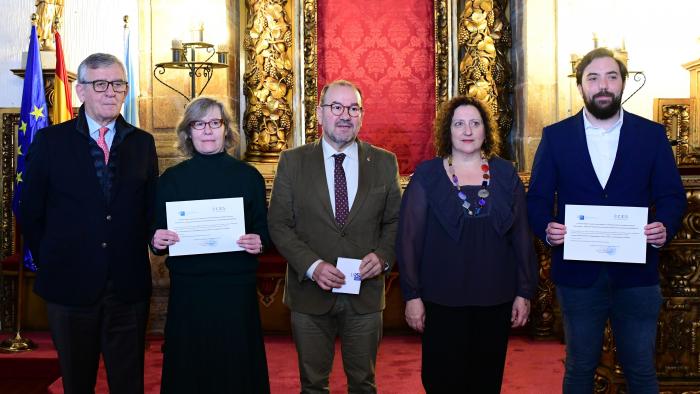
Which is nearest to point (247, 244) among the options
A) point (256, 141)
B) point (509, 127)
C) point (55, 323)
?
point (55, 323)

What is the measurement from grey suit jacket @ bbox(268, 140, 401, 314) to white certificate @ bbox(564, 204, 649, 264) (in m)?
0.76

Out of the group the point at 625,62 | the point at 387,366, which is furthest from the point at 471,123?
the point at 625,62

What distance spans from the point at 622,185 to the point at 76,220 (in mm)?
2210

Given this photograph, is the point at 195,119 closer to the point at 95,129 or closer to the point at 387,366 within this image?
the point at 95,129

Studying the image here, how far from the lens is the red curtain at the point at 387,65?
23.0ft

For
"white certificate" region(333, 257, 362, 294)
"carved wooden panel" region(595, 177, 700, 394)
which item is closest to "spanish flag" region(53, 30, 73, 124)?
"white certificate" region(333, 257, 362, 294)

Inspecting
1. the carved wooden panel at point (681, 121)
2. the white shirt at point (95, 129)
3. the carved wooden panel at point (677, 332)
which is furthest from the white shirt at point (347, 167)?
the carved wooden panel at point (681, 121)

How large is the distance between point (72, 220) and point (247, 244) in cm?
72

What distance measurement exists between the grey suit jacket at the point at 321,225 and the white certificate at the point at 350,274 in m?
0.04

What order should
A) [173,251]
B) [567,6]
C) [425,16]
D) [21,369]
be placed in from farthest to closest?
[425,16], [567,6], [21,369], [173,251]

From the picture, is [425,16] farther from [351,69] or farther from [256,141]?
[256,141]

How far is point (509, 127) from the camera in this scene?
266 inches

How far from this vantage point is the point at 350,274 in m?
3.28

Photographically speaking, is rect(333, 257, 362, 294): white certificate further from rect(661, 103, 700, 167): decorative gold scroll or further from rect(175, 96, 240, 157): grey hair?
rect(661, 103, 700, 167): decorative gold scroll
